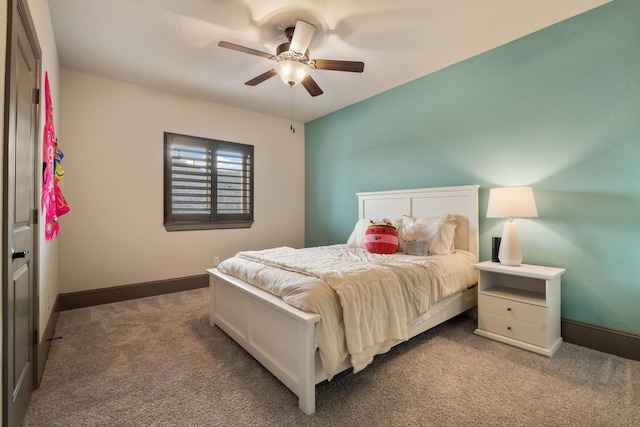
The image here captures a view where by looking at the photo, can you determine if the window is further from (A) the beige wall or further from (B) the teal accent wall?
(B) the teal accent wall

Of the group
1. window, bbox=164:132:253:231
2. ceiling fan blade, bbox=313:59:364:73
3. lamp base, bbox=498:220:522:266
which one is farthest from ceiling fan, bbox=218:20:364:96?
window, bbox=164:132:253:231

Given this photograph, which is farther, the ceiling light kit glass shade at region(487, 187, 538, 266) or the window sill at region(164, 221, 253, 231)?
the window sill at region(164, 221, 253, 231)

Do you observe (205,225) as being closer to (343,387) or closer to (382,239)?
(382,239)

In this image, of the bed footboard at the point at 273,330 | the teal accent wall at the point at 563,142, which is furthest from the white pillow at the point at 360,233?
the bed footboard at the point at 273,330

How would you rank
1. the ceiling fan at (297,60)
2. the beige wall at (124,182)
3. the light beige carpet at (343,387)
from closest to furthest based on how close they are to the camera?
the light beige carpet at (343,387) → the ceiling fan at (297,60) → the beige wall at (124,182)

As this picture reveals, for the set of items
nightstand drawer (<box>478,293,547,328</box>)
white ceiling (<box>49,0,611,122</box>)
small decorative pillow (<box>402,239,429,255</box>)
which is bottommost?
nightstand drawer (<box>478,293,547,328</box>)

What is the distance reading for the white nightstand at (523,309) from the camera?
2270 mm

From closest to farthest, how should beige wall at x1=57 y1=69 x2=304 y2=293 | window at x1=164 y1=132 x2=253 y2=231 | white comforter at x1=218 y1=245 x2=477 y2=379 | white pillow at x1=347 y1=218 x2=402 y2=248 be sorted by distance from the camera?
white comforter at x1=218 y1=245 x2=477 y2=379 < beige wall at x1=57 y1=69 x2=304 y2=293 < white pillow at x1=347 y1=218 x2=402 y2=248 < window at x1=164 y1=132 x2=253 y2=231

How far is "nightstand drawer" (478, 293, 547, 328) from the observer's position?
7.47 ft

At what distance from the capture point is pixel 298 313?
1.67m

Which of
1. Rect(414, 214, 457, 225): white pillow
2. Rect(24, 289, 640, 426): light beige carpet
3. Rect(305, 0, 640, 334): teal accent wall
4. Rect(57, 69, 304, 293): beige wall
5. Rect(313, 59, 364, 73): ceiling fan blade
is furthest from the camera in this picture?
Rect(57, 69, 304, 293): beige wall

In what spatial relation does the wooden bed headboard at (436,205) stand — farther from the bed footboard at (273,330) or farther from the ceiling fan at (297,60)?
the bed footboard at (273,330)

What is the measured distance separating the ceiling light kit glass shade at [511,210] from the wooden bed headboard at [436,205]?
44 centimetres

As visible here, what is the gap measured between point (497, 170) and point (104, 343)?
3.95m
